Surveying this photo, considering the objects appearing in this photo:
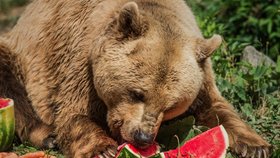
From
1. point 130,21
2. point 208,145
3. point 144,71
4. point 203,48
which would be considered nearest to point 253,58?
point 203,48

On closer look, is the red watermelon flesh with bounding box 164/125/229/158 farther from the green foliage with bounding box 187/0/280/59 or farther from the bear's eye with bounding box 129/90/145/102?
the green foliage with bounding box 187/0/280/59

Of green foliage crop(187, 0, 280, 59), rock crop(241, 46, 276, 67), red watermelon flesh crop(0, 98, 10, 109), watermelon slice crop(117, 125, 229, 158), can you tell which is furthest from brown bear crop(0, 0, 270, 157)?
green foliage crop(187, 0, 280, 59)

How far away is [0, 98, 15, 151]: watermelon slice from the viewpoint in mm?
6172

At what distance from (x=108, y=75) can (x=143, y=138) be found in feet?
2.18

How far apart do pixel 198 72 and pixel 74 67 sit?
1222 mm

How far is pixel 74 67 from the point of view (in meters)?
6.36

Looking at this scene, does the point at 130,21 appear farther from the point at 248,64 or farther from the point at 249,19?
the point at 249,19

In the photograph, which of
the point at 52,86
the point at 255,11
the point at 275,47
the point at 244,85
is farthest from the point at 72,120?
the point at 255,11

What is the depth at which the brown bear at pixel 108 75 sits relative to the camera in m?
5.56

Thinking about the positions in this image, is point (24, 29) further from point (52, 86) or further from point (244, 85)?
point (244, 85)

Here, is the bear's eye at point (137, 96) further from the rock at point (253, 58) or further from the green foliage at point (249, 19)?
the green foliage at point (249, 19)

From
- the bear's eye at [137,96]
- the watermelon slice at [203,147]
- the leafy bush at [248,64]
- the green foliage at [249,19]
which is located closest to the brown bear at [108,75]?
the bear's eye at [137,96]

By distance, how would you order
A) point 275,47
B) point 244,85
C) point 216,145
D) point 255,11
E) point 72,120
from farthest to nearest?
point 255,11 → point 275,47 → point 244,85 → point 72,120 → point 216,145

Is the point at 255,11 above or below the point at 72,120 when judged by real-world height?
below
